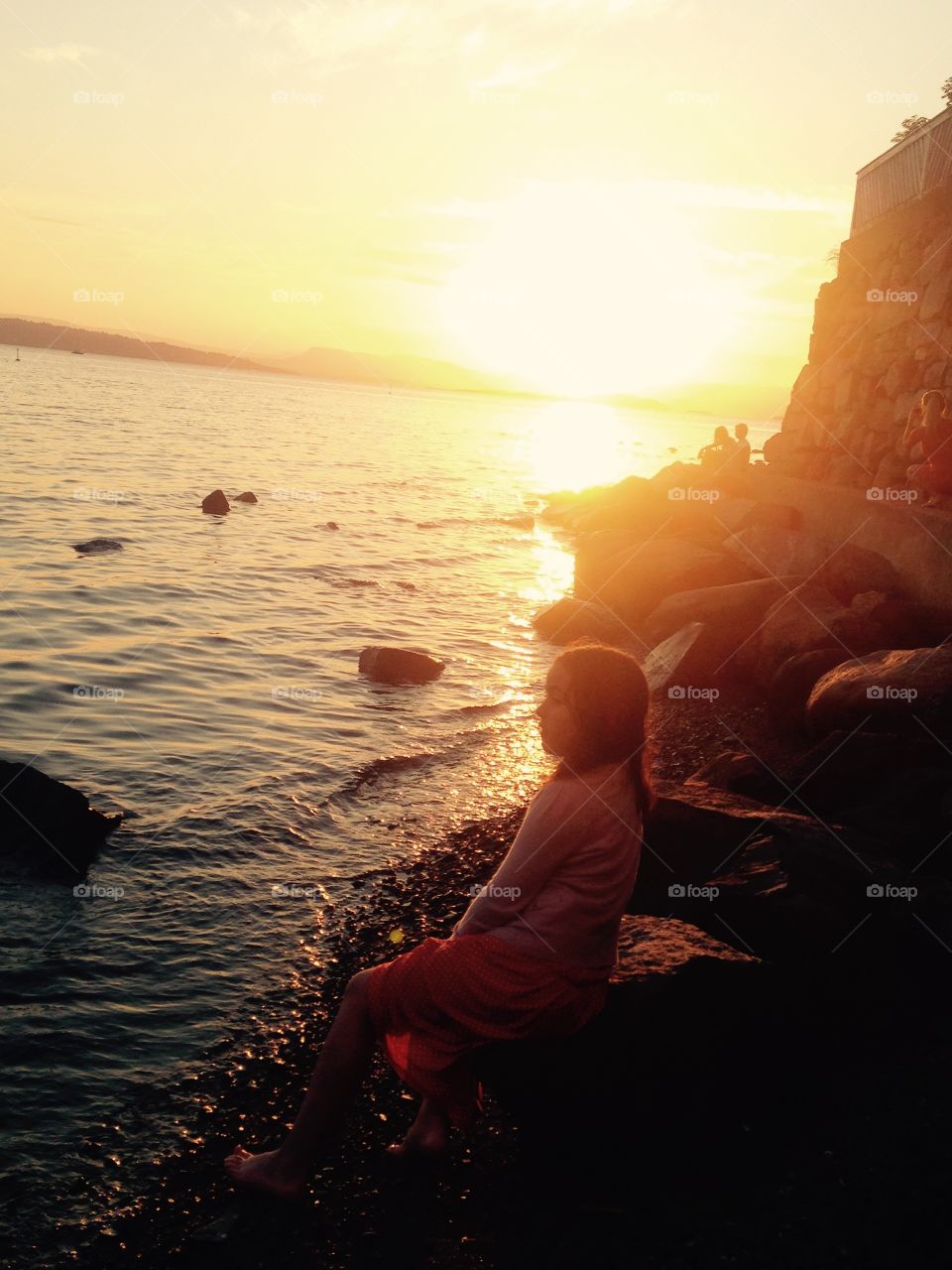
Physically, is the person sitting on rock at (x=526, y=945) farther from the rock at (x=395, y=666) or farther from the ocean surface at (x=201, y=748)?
the rock at (x=395, y=666)

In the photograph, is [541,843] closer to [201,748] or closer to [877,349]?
[201,748]

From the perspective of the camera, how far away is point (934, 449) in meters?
15.0

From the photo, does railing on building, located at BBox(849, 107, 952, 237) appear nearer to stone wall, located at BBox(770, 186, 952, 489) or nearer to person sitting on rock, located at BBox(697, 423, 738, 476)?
stone wall, located at BBox(770, 186, 952, 489)

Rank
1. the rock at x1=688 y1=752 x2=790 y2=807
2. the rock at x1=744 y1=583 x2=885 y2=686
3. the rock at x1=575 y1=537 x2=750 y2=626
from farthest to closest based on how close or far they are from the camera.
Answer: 1. the rock at x1=575 y1=537 x2=750 y2=626
2. the rock at x1=744 y1=583 x2=885 y2=686
3. the rock at x1=688 y1=752 x2=790 y2=807

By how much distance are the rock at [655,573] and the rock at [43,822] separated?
1251cm

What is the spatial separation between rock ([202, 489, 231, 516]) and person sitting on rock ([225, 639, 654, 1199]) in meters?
29.1

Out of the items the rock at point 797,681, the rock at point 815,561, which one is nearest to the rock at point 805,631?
the rock at point 797,681

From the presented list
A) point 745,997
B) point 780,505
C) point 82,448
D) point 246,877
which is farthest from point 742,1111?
point 82,448

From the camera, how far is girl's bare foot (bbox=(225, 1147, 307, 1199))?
4359mm

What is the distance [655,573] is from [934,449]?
18.5 ft

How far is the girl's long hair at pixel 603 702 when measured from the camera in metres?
4.31

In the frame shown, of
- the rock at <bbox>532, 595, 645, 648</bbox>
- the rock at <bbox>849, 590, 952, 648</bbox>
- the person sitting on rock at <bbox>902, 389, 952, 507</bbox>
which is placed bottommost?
the rock at <bbox>532, 595, 645, 648</bbox>

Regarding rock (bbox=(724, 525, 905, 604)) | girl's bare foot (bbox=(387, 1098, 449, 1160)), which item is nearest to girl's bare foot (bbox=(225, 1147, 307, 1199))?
girl's bare foot (bbox=(387, 1098, 449, 1160))

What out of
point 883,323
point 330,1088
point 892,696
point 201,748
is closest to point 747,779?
point 892,696
